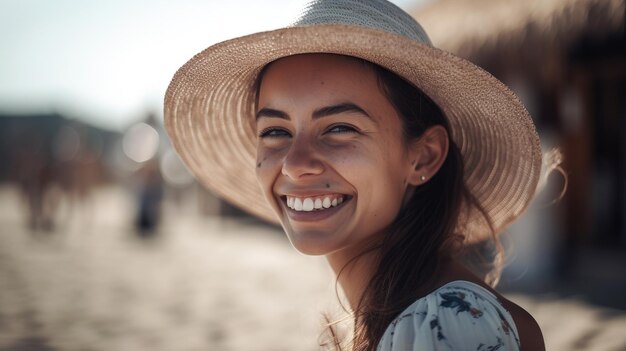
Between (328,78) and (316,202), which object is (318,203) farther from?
(328,78)

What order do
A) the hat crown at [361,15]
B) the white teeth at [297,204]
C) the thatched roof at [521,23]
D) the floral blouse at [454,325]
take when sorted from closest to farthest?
the floral blouse at [454,325] → the hat crown at [361,15] → the white teeth at [297,204] → the thatched roof at [521,23]

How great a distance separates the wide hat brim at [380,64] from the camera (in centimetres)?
164

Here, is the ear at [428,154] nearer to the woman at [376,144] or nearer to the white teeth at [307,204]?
the woman at [376,144]

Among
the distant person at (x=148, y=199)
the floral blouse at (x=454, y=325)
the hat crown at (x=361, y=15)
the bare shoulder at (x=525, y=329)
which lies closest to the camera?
the floral blouse at (x=454, y=325)

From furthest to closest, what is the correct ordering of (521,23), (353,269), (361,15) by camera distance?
1. (521,23)
2. (353,269)
3. (361,15)

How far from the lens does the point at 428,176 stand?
1909mm

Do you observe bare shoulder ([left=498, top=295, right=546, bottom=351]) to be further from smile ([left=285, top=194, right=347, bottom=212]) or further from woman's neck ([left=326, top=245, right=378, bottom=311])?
smile ([left=285, top=194, right=347, bottom=212])

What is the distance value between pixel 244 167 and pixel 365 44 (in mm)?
1252

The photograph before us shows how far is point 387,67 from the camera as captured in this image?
180cm

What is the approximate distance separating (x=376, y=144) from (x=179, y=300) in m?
4.73

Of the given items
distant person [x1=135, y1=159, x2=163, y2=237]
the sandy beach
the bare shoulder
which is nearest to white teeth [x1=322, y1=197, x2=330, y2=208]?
the bare shoulder

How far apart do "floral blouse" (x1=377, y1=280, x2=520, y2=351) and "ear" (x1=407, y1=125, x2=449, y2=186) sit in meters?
0.55

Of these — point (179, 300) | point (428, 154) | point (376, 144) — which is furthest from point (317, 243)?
point (179, 300)

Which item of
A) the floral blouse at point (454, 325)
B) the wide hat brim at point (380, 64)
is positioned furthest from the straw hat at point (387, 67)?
the floral blouse at point (454, 325)
